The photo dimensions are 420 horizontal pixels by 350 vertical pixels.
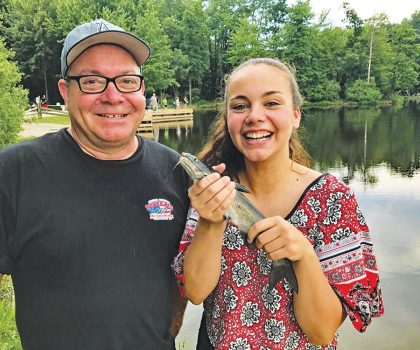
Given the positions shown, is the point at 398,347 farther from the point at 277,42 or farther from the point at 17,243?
the point at 277,42

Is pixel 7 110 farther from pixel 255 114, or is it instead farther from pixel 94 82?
pixel 255 114

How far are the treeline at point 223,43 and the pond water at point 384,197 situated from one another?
1887cm

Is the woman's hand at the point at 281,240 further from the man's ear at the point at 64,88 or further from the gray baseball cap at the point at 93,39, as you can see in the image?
the man's ear at the point at 64,88

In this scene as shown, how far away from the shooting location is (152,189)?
274 centimetres

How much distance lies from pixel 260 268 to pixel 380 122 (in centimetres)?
3708

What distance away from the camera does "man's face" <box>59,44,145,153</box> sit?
106 inches

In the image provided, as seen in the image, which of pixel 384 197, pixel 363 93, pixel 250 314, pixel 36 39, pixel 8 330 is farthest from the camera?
pixel 363 93

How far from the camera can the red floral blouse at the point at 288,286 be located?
7.39 feet

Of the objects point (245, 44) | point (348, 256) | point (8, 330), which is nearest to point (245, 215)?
point (348, 256)

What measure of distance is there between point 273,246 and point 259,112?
0.78 meters

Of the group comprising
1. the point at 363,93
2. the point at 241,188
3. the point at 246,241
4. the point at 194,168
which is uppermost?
the point at 363,93

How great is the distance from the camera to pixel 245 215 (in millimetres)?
2279

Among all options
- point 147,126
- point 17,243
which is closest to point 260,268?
point 17,243

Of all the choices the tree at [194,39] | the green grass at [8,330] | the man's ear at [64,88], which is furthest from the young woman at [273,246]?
the tree at [194,39]
